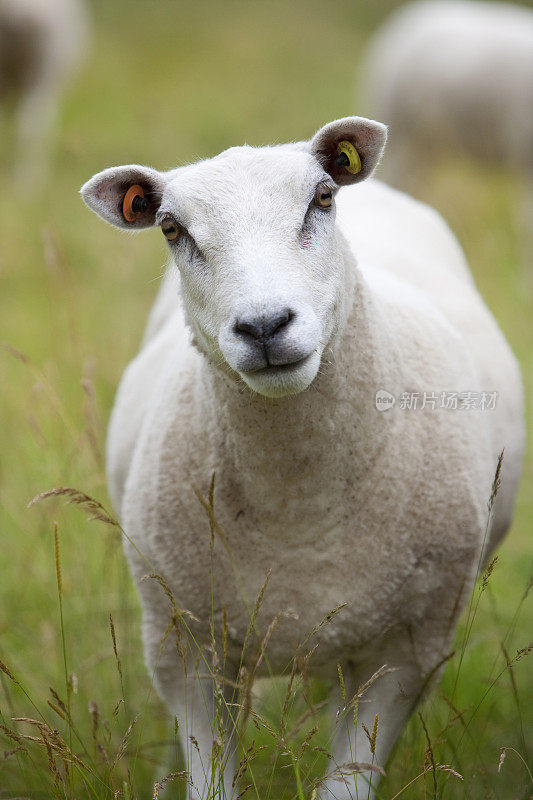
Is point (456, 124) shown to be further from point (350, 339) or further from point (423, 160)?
point (350, 339)

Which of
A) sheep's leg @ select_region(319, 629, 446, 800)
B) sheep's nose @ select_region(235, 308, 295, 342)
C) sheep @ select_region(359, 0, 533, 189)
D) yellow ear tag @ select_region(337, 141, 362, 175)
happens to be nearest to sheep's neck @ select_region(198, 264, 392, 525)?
yellow ear tag @ select_region(337, 141, 362, 175)

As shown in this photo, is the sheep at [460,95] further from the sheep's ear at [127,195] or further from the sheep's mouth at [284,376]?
the sheep's mouth at [284,376]

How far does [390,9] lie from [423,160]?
12746 millimetres

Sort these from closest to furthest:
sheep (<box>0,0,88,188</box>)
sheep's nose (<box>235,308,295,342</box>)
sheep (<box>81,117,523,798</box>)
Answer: sheep's nose (<box>235,308,295,342</box>) < sheep (<box>81,117,523,798</box>) < sheep (<box>0,0,88,188</box>)

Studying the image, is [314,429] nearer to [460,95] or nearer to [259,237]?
[259,237]

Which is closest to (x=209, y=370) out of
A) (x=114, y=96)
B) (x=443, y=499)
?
(x=443, y=499)

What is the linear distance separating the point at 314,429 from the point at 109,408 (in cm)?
236

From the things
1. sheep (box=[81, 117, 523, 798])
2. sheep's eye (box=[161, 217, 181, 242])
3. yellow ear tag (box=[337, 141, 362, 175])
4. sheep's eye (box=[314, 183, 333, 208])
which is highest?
yellow ear tag (box=[337, 141, 362, 175])

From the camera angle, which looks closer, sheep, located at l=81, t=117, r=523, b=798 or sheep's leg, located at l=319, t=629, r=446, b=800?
sheep, located at l=81, t=117, r=523, b=798

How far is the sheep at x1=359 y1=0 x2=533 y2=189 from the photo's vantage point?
25.5 feet

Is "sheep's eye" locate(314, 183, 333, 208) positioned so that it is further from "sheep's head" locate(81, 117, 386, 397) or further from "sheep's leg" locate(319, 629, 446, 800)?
"sheep's leg" locate(319, 629, 446, 800)

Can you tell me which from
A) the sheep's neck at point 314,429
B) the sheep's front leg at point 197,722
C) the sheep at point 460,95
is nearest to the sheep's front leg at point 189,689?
the sheep's front leg at point 197,722

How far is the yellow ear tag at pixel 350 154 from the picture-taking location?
2252 millimetres

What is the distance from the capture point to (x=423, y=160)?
26.2 feet
